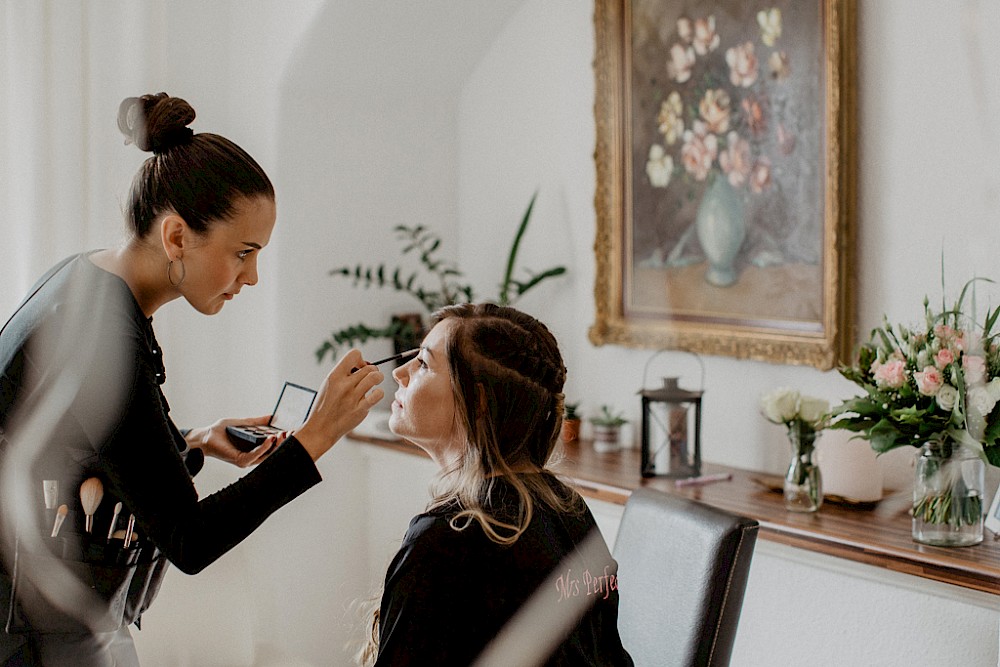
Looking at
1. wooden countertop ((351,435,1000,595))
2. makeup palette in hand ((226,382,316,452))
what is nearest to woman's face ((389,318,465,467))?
makeup palette in hand ((226,382,316,452))

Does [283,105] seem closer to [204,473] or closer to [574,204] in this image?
[574,204]

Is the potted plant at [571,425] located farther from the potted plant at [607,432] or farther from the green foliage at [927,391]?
the green foliage at [927,391]

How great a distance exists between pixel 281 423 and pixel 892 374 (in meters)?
1.08

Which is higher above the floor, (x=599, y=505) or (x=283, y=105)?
(x=283, y=105)

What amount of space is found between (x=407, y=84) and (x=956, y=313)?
1.83 metres

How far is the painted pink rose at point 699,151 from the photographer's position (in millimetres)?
2475

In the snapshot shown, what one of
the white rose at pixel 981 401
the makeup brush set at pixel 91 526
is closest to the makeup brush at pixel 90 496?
the makeup brush set at pixel 91 526

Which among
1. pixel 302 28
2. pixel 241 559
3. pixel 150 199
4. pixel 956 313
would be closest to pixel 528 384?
pixel 150 199

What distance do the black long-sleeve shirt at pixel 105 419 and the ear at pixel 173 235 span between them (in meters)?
0.08

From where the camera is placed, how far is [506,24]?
3.03 m

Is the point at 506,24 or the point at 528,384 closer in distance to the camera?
the point at 528,384

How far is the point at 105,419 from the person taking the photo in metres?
1.33

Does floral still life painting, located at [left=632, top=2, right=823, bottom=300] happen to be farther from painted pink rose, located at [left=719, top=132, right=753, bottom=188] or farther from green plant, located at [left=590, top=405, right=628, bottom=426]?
green plant, located at [left=590, top=405, right=628, bottom=426]

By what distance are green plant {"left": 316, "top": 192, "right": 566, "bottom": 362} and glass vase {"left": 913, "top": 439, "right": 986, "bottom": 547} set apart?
127 cm
